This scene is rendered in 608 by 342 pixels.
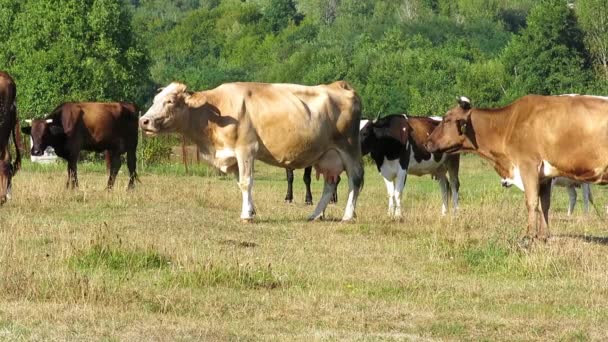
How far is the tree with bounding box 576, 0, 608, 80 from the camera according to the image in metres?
94.1

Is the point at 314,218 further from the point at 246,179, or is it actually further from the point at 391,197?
the point at 391,197

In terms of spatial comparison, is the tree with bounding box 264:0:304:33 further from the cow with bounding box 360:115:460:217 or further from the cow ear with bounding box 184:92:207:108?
the cow ear with bounding box 184:92:207:108

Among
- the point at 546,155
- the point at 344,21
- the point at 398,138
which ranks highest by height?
the point at 546,155

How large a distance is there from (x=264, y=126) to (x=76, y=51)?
56792mm

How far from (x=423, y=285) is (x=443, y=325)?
2164 mm

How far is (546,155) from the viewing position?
58.1ft

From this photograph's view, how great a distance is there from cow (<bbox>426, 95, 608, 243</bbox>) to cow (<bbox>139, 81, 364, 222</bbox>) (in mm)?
2952

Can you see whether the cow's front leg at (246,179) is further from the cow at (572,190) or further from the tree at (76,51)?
the tree at (76,51)

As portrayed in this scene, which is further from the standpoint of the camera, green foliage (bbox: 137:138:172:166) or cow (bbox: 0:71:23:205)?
green foliage (bbox: 137:138:172:166)

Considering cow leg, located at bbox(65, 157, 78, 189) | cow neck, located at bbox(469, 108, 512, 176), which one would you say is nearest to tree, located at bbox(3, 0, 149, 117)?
cow leg, located at bbox(65, 157, 78, 189)

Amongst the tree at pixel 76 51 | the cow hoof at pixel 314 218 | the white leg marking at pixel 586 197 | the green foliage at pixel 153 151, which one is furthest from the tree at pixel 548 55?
the cow hoof at pixel 314 218

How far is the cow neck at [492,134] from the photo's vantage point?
18.4m

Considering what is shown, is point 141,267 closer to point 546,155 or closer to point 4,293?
point 4,293

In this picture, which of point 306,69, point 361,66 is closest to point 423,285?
point 361,66
